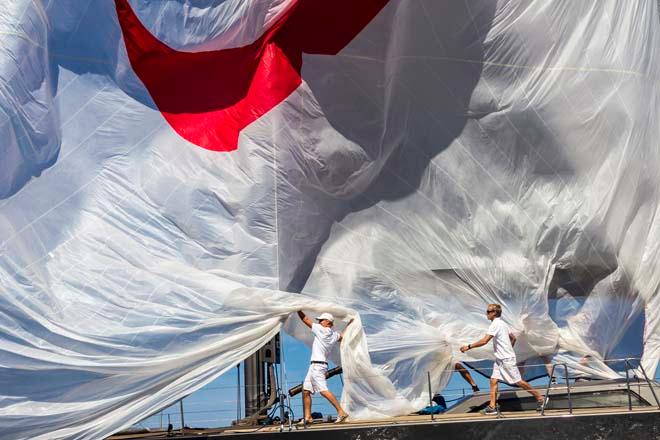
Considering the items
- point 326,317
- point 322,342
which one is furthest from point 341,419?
point 326,317

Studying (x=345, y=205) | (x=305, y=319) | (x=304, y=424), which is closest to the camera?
(x=304, y=424)

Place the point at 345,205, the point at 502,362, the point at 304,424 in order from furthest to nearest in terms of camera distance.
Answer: the point at 345,205 < the point at 502,362 < the point at 304,424

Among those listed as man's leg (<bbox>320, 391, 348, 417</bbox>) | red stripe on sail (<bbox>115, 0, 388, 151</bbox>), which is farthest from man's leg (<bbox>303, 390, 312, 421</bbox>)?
red stripe on sail (<bbox>115, 0, 388, 151</bbox>)

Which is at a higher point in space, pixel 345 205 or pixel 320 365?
pixel 345 205

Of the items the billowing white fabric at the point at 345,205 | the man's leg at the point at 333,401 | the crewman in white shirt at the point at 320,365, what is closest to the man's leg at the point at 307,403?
the crewman in white shirt at the point at 320,365

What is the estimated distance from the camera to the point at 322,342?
8664 millimetres

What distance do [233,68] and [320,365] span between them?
3.03 meters

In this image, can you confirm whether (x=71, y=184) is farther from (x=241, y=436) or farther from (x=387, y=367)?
(x=387, y=367)

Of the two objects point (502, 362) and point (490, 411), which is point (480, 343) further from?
point (490, 411)

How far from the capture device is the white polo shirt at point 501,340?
8.52m

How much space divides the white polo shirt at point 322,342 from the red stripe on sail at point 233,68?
6.53ft

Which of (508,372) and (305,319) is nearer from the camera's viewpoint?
(508,372)

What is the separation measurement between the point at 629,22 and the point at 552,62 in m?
1.05

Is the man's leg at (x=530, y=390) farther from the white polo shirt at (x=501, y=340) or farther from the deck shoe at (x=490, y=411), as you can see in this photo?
the deck shoe at (x=490, y=411)
